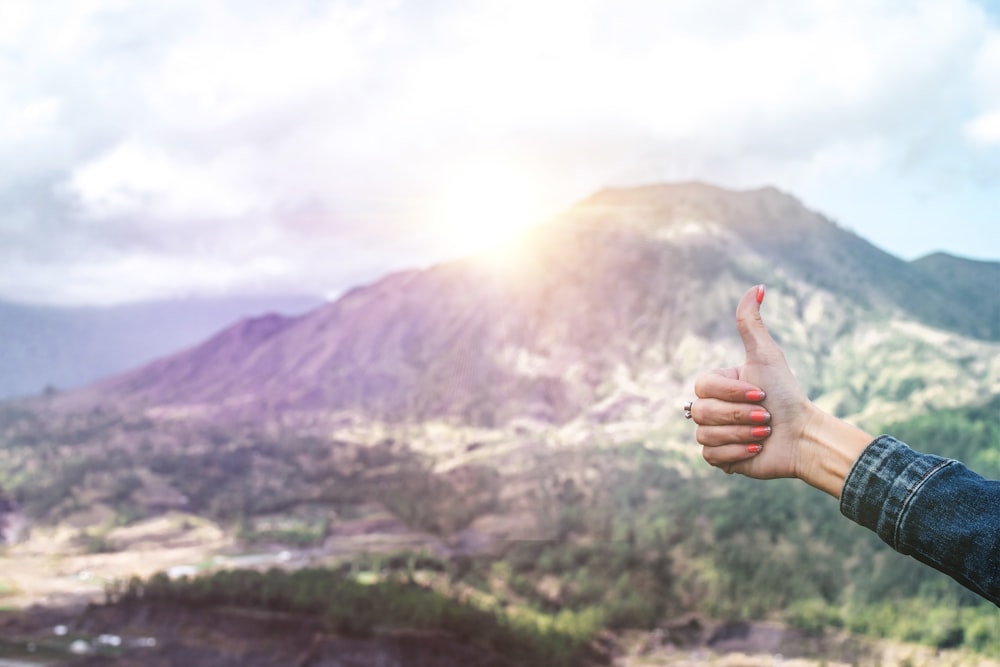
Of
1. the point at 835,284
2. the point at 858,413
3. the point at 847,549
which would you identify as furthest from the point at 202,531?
the point at 835,284

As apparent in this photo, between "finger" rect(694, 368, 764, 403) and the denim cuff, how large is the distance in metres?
0.25

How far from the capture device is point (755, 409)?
134cm

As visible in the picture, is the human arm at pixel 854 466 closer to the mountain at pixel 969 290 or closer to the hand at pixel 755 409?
the hand at pixel 755 409

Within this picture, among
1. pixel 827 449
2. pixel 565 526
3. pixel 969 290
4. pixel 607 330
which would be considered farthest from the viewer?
pixel 607 330

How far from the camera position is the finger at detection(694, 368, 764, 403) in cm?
133

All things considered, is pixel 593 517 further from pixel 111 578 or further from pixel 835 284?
pixel 835 284

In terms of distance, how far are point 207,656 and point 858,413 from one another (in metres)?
11.5

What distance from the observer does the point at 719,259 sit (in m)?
18.5

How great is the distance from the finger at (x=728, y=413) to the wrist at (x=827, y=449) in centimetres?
8

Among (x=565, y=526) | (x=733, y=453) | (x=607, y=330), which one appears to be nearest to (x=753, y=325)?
(x=733, y=453)

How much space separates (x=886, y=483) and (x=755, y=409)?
0.32 metres

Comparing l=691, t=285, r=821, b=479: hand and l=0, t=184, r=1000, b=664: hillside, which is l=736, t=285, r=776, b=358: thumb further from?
l=0, t=184, r=1000, b=664: hillside

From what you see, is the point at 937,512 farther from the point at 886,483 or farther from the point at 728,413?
the point at 728,413

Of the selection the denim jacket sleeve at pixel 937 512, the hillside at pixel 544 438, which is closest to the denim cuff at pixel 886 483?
the denim jacket sleeve at pixel 937 512
